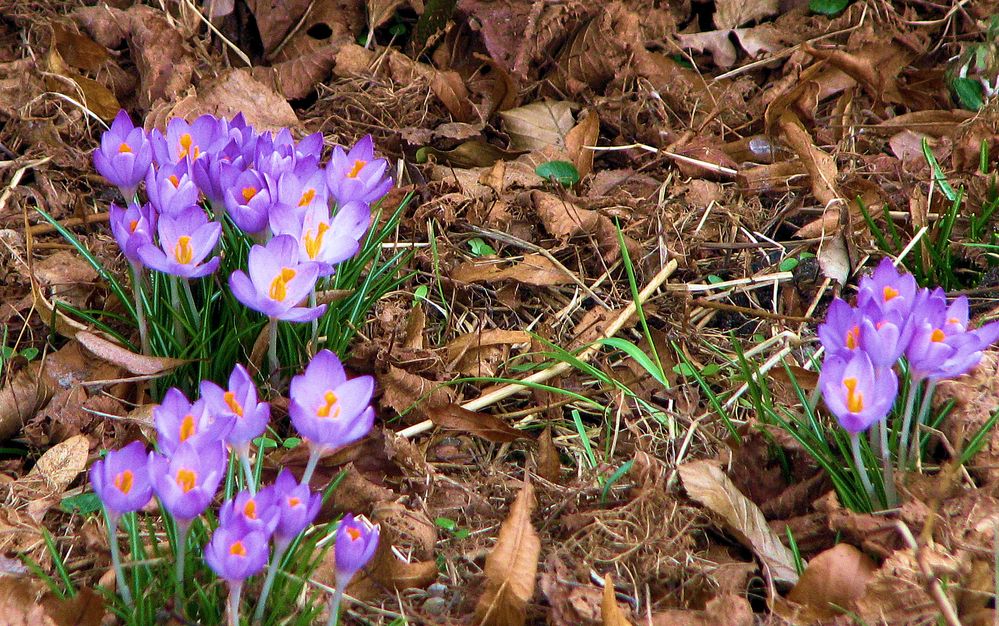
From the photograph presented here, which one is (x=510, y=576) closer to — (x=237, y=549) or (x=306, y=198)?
(x=237, y=549)

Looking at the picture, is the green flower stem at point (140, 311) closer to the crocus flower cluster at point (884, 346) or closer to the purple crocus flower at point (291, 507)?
the purple crocus flower at point (291, 507)

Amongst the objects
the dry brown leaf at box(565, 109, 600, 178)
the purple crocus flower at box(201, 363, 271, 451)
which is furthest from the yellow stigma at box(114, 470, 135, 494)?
the dry brown leaf at box(565, 109, 600, 178)

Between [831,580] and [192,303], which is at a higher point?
[831,580]

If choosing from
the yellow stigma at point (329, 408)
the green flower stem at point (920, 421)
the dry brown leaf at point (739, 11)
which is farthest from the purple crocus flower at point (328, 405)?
the dry brown leaf at point (739, 11)

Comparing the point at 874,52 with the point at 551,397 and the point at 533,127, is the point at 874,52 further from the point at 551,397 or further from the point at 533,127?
the point at 551,397

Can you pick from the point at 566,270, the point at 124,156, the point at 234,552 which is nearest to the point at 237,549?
the point at 234,552
